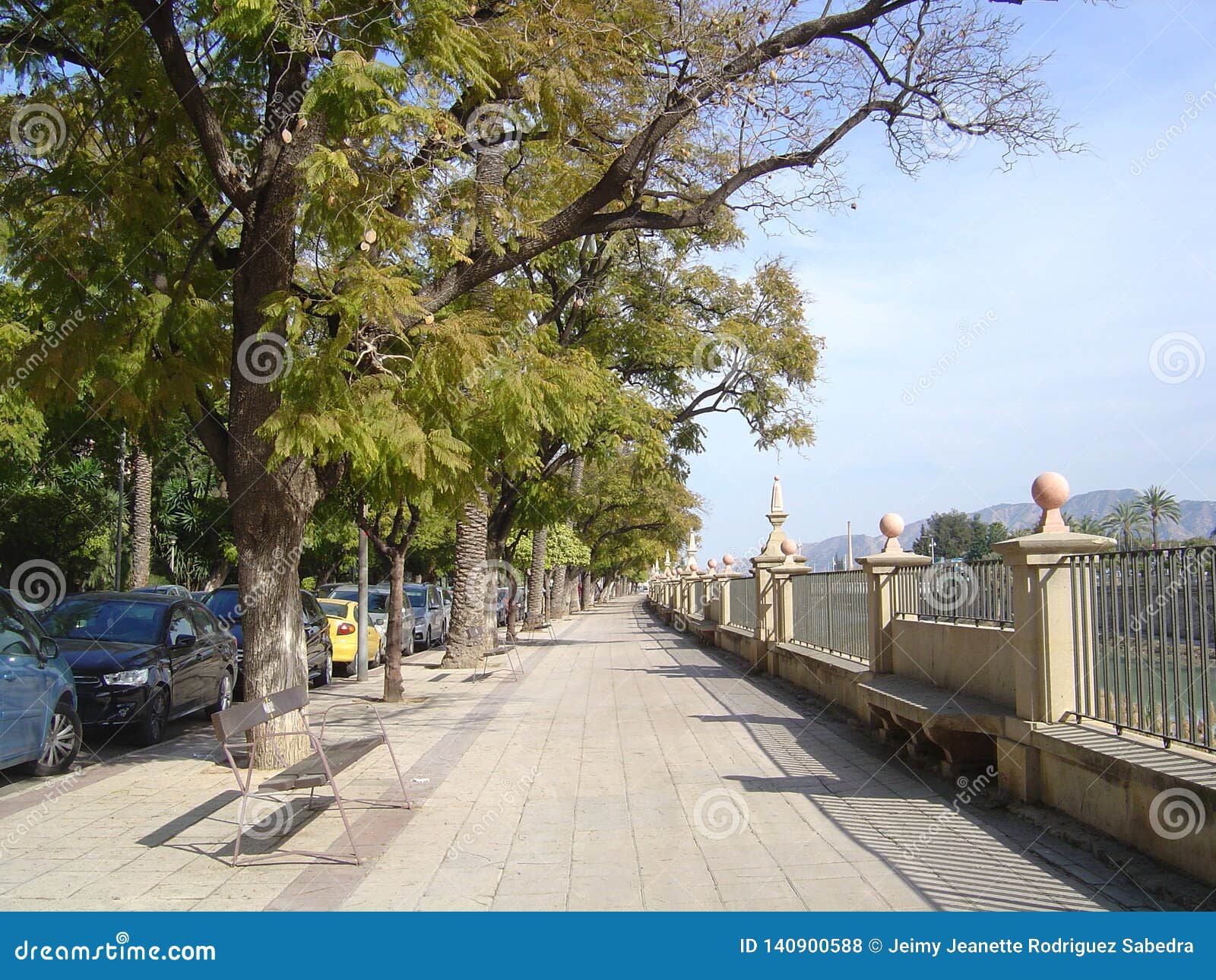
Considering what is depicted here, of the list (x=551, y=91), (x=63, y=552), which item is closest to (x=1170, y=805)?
(x=551, y=91)

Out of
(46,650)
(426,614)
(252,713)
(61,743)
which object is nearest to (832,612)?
(252,713)

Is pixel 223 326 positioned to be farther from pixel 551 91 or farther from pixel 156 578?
pixel 156 578

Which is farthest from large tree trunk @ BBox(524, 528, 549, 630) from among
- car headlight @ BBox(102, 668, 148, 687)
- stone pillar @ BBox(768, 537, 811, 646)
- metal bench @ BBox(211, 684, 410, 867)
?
metal bench @ BBox(211, 684, 410, 867)

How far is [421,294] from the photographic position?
9953mm

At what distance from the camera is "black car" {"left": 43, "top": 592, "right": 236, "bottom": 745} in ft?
35.7

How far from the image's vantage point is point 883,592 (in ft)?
38.2

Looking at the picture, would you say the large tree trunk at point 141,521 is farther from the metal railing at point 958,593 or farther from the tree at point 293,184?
the metal railing at point 958,593

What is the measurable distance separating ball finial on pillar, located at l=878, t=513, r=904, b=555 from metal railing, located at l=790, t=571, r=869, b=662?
681mm

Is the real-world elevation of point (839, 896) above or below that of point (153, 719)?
below

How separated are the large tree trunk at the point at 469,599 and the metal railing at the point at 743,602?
17.4 feet

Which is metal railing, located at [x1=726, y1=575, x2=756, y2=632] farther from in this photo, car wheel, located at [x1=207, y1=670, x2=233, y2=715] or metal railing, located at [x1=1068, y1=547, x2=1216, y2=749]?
metal railing, located at [x1=1068, y1=547, x2=1216, y2=749]

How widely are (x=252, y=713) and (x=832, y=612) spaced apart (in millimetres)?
9223

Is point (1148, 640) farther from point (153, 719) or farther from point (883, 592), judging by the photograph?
point (153, 719)

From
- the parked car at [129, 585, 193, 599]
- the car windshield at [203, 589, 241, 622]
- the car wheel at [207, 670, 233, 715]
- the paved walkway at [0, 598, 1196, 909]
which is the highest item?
the parked car at [129, 585, 193, 599]
